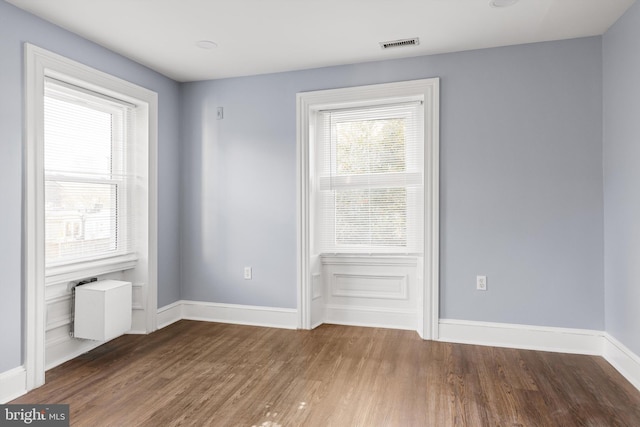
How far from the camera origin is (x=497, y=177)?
328 centimetres

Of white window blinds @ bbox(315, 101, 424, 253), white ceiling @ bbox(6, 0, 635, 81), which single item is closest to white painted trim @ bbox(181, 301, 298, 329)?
white window blinds @ bbox(315, 101, 424, 253)

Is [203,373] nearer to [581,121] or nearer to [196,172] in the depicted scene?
[196,172]

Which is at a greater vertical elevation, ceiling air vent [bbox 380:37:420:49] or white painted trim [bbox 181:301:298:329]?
ceiling air vent [bbox 380:37:420:49]

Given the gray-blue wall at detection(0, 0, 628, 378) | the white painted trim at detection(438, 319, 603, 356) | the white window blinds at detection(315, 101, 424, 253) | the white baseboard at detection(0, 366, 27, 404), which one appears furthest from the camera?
the white window blinds at detection(315, 101, 424, 253)

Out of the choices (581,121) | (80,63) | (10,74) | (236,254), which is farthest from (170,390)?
(581,121)

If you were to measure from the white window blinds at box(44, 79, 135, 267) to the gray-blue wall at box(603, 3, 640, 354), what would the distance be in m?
3.94

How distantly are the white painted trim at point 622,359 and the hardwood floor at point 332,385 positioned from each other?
50 mm

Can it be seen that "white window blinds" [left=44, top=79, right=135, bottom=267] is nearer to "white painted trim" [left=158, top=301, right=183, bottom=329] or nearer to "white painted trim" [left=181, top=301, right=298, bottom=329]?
"white painted trim" [left=158, top=301, right=183, bottom=329]

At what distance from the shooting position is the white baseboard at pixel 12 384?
239 centimetres

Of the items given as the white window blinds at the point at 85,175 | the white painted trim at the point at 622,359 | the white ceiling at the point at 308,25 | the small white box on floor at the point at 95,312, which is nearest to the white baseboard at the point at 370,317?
the white painted trim at the point at 622,359

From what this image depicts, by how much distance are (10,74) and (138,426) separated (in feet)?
7.43

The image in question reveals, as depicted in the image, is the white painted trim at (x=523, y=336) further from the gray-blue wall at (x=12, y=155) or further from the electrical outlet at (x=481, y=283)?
the gray-blue wall at (x=12, y=155)

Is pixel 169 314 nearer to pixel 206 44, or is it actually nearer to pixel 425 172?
pixel 206 44

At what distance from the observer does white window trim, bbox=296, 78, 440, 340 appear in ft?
11.2
